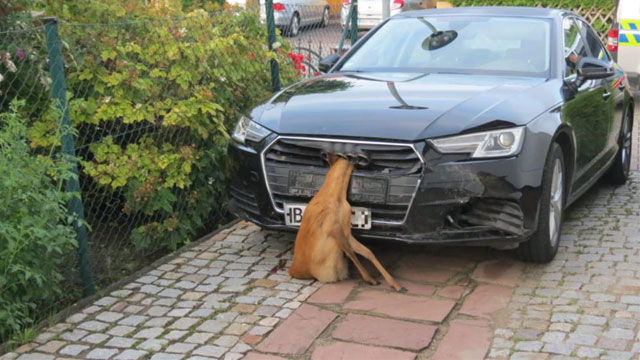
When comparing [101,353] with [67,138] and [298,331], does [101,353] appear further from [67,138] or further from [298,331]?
[67,138]

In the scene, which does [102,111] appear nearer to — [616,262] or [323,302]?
[323,302]

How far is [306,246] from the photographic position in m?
4.78

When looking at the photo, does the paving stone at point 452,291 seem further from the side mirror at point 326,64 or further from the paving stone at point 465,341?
the side mirror at point 326,64

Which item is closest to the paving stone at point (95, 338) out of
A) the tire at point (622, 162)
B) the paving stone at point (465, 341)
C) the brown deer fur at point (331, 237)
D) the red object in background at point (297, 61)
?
the brown deer fur at point (331, 237)

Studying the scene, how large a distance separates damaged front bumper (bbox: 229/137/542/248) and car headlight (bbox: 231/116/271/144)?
0.76 meters

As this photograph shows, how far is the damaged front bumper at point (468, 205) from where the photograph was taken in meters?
4.53

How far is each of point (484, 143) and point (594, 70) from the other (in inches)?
63.1

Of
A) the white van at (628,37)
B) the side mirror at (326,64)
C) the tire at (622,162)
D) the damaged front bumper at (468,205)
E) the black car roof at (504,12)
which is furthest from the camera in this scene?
the white van at (628,37)

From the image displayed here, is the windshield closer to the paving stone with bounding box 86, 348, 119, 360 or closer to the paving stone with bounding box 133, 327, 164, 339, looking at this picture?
the paving stone with bounding box 133, 327, 164, 339

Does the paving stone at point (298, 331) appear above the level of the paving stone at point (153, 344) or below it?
below

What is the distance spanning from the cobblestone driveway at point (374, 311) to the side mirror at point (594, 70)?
114cm

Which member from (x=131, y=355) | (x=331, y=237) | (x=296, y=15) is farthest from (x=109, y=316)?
(x=296, y=15)

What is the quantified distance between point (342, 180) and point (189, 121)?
146 centimetres

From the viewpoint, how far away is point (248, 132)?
519 cm
